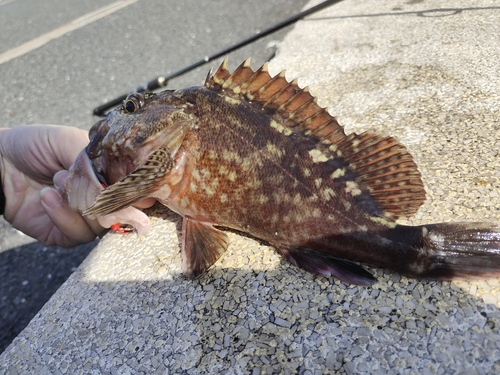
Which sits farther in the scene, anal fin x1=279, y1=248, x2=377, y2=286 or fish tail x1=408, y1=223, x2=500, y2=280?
anal fin x1=279, y1=248, x2=377, y2=286

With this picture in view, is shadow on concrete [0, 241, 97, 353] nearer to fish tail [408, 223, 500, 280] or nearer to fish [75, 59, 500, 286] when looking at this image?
fish [75, 59, 500, 286]

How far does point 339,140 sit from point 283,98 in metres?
0.40

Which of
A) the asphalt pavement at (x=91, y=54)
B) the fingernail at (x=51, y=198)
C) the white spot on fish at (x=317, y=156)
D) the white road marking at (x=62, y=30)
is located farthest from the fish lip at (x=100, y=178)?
the white road marking at (x=62, y=30)

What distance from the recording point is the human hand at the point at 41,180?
9.92 ft

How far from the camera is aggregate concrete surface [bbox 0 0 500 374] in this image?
1.76 m

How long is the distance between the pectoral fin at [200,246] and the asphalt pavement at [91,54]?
238 cm

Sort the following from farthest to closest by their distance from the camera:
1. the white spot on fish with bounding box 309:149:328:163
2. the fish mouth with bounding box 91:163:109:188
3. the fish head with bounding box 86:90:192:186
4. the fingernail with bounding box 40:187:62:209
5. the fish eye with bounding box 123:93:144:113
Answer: the fingernail with bounding box 40:187:62:209, the fish mouth with bounding box 91:163:109:188, the fish eye with bounding box 123:93:144:113, the fish head with bounding box 86:90:192:186, the white spot on fish with bounding box 309:149:328:163

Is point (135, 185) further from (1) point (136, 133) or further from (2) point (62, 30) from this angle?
(2) point (62, 30)

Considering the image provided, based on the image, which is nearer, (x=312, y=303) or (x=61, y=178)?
(x=312, y=303)

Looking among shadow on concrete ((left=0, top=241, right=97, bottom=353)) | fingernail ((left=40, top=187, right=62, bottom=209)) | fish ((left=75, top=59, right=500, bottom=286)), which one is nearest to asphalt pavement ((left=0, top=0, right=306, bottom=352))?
shadow on concrete ((left=0, top=241, right=97, bottom=353))

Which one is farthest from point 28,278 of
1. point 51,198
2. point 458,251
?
point 458,251

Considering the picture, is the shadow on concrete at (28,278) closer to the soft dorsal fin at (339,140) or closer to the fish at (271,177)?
the fish at (271,177)

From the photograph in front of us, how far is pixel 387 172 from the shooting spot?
2.10 metres

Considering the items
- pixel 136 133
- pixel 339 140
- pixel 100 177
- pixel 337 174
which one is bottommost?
pixel 337 174
